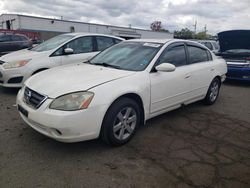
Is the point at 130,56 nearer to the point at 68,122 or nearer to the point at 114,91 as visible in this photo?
the point at 114,91

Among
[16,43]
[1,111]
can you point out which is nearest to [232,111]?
[1,111]

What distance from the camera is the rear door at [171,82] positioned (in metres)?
3.89

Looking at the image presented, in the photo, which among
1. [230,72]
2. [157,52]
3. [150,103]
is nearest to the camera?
[150,103]

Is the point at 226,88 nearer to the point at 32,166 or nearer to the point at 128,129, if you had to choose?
the point at 128,129

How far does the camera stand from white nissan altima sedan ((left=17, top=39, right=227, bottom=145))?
2982 mm

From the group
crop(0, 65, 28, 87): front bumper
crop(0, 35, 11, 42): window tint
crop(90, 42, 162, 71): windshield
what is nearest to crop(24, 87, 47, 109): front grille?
crop(90, 42, 162, 71): windshield

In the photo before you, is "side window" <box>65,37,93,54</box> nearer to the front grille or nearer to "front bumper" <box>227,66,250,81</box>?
the front grille

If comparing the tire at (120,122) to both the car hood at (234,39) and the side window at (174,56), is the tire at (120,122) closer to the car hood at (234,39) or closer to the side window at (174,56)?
the side window at (174,56)

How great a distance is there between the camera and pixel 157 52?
4.08 meters

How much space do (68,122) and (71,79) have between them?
73 cm

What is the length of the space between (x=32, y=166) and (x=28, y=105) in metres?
0.82

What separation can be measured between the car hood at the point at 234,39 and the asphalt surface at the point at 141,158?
4.99 metres

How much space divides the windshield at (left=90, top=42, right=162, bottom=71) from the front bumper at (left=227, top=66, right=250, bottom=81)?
4.92 metres

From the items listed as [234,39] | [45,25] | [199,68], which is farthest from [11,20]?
[199,68]
